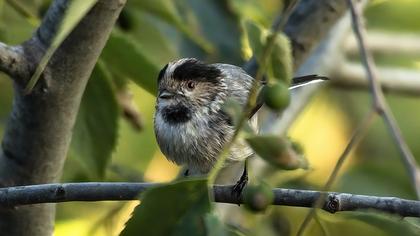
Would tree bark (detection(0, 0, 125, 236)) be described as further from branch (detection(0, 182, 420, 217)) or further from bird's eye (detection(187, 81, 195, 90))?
bird's eye (detection(187, 81, 195, 90))

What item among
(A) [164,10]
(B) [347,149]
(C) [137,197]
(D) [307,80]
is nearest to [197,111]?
(D) [307,80]

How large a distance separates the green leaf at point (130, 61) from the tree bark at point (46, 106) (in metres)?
0.24

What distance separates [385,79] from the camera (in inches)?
185

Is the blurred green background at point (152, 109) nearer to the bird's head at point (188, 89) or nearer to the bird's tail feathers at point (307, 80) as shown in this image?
the bird's head at point (188, 89)

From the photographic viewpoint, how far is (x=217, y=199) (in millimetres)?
2574

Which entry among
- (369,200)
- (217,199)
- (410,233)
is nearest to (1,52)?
(217,199)

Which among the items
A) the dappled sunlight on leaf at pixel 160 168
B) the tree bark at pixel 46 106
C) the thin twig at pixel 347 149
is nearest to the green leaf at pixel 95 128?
the tree bark at pixel 46 106

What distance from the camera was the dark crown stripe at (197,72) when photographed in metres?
3.78

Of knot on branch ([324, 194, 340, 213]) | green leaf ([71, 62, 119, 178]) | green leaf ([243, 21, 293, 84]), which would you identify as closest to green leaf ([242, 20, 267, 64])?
green leaf ([243, 21, 293, 84])

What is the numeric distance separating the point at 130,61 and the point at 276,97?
112cm

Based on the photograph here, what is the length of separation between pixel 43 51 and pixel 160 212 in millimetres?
905

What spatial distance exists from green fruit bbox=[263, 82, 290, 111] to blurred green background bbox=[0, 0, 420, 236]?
234 mm

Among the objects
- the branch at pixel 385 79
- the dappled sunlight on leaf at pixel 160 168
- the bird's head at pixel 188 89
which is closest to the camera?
the bird's head at pixel 188 89

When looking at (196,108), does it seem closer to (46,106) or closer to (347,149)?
(46,106)
